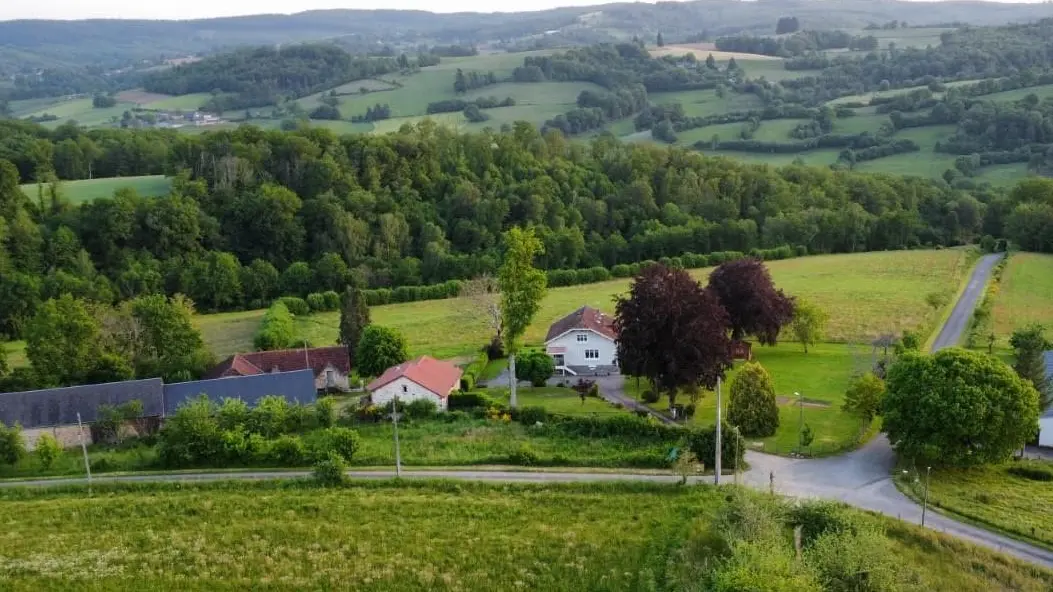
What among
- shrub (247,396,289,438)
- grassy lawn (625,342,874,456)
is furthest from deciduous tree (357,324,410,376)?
grassy lawn (625,342,874,456)

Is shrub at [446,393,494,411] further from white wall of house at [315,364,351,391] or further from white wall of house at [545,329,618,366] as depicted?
white wall of house at [545,329,618,366]

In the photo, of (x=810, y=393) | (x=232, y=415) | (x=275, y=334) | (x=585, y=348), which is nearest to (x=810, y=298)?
(x=810, y=393)

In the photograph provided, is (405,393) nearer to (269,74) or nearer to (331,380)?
(331,380)

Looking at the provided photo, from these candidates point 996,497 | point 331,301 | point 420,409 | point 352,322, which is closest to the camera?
point 996,497

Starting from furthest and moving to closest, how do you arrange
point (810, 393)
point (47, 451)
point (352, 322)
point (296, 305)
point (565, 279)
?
point (565, 279) → point (296, 305) → point (352, 322) → point (810, 393) → point (47, 451)

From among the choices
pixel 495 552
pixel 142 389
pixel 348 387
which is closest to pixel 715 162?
pixel 348 387

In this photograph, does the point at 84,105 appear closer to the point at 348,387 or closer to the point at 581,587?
the point at 348,387

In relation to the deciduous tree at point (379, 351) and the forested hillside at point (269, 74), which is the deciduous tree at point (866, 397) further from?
the forested hillside at point (269, 74)
